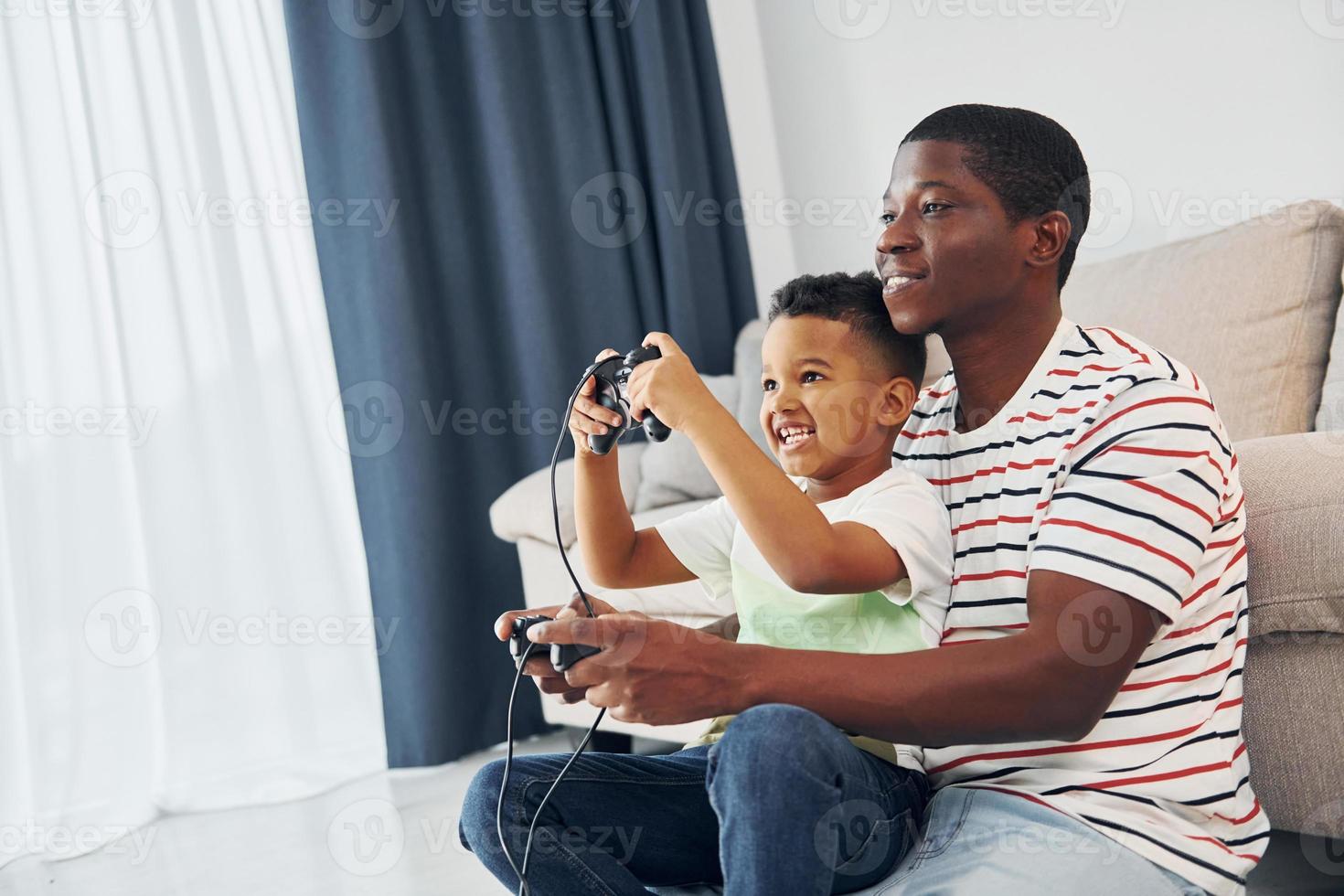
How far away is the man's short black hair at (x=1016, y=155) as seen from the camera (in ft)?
3.59

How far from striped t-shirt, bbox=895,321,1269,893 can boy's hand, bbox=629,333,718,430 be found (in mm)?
281

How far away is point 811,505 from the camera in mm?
1008

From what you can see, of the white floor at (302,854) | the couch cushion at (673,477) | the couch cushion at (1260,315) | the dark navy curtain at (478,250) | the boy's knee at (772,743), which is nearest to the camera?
the boy's knee at (772,743)

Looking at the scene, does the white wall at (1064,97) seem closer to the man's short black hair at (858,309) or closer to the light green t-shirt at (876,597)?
the man's short black hair at (858,309)

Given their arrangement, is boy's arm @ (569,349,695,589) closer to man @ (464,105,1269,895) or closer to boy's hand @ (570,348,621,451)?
boy's hand @ (570,348,621,451)

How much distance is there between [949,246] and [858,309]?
14 centimetres

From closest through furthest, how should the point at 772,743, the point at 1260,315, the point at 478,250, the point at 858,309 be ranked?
the point at 772,743 → the point at 858,309 → the point at 1260,315 → the point at 478,250

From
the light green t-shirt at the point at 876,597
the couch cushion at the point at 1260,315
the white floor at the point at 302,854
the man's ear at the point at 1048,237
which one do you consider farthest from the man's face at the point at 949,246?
the white floor at the point at 302,854

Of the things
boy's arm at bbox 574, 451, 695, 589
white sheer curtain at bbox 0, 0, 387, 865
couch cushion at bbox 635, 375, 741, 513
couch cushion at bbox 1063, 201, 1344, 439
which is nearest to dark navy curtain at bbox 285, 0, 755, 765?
white sheer curtain at bbox 0, 0, 387, 865

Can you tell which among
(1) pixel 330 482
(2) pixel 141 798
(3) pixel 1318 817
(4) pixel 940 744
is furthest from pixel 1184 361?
(2) pixel 141 798

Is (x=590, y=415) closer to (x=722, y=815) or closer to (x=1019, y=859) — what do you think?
(x=722, y=815)

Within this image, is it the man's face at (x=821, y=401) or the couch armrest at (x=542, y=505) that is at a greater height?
the man's face at (x=821, y=401)

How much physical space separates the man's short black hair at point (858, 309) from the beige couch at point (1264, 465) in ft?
1.26

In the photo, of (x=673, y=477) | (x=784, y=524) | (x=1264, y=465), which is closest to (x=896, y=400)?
(x=784, y=524)
